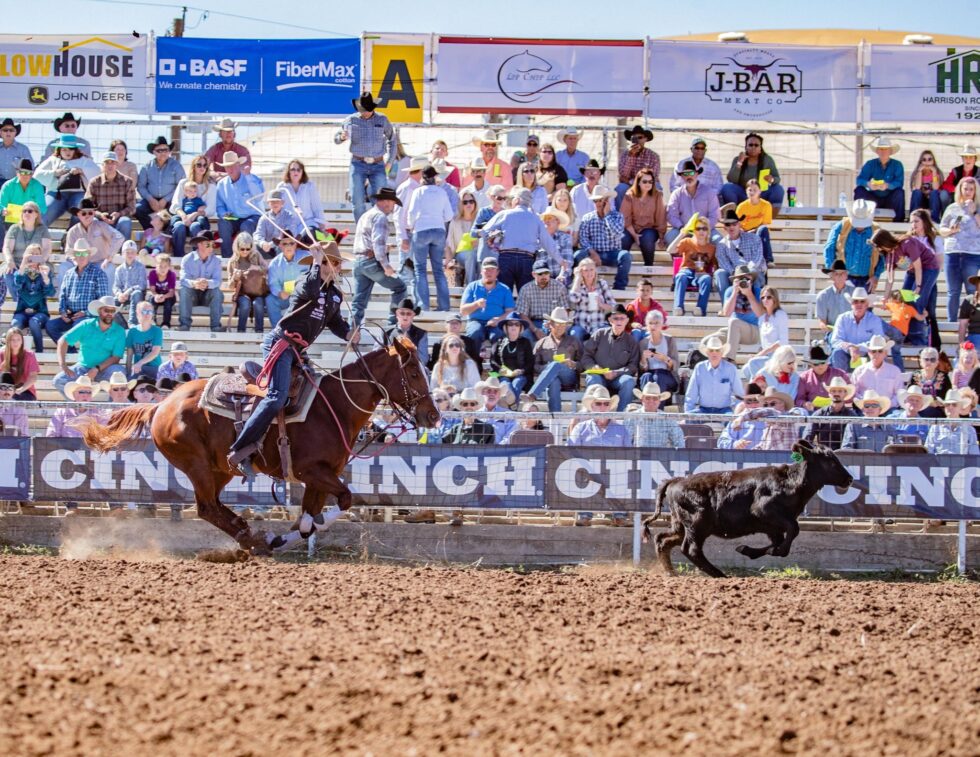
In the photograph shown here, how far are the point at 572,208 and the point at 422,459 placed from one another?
678 centimetres

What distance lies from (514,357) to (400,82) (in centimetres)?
748

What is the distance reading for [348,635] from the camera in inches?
339

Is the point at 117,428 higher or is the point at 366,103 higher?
the point at 366,103

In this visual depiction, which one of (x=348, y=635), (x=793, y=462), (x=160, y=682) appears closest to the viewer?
(x=160, y=682)

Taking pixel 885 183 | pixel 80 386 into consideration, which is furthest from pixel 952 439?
pixel 80 386

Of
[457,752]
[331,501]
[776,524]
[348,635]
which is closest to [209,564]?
[331,501]

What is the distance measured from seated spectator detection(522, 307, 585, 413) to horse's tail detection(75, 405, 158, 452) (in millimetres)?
4672

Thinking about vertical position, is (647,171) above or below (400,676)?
above

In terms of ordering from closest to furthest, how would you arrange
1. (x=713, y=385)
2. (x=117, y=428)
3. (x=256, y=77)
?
1. (x=117, y=428)
2. (x=713, y=385)
3. (x=256, y=77)

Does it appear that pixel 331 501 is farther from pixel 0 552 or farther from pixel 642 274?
pixel 642 274

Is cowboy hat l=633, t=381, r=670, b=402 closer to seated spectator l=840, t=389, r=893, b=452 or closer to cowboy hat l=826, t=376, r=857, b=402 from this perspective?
cowboy hat l=826, t=376, r=857, b=402

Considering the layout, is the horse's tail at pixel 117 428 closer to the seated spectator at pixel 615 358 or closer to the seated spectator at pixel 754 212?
the seated spectator at pixel 615 358

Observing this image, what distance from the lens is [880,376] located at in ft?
51.9

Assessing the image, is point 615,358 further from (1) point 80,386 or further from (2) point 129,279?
(2) point 129,279
